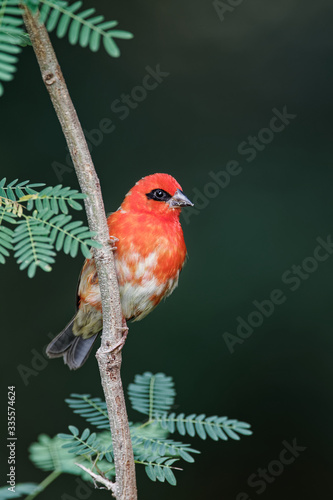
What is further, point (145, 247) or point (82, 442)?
point (145, 247)

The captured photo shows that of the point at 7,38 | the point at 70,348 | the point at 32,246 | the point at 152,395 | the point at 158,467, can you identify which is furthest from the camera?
the point at 70,348

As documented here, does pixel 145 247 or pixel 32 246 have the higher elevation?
pixel 145 247

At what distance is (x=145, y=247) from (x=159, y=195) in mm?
227

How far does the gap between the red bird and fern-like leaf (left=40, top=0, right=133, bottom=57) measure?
3.93 ft

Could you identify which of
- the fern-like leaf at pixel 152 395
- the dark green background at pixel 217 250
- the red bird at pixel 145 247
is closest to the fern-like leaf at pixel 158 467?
the fern-like leaf at pixel 152 395

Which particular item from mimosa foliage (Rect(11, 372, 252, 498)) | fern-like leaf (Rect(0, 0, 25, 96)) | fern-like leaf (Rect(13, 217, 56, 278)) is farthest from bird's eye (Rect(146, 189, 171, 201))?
fern-like leaf (Rect(0, 0, 25, 96))

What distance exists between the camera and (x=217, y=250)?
4180 mm

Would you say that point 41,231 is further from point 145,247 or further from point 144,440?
point 145,247

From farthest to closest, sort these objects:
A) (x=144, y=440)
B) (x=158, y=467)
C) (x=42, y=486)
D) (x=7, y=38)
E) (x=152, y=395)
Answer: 1. (x=152, y=395)
2. (x=144, y=440)
3. (x=158, y=467)
4. (x=42, y=486)
5. (x=7, y=38)

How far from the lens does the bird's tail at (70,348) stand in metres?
2.62

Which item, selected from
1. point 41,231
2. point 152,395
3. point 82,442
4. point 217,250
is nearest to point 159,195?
point 152,395

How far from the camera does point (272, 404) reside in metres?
4.12

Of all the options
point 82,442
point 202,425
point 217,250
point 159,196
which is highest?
point 217,250

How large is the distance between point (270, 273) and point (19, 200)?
122 inches
